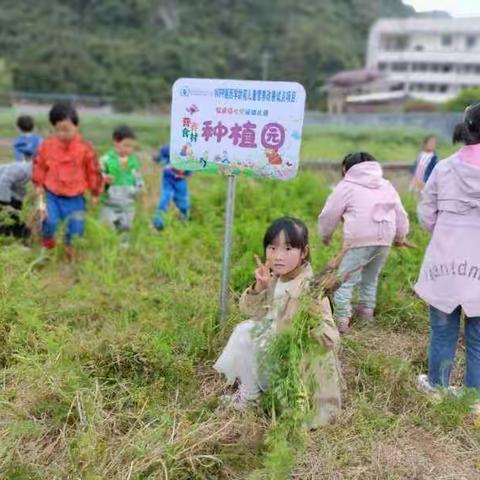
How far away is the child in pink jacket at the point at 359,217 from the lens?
373 centimetres

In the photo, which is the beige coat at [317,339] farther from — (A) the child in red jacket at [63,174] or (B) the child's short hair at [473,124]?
(A) the child in red jacket at [63,174]

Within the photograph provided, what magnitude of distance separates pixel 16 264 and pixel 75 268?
0.75 meters

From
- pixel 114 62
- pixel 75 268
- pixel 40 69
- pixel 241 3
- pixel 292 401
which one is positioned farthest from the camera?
pixel 241 3

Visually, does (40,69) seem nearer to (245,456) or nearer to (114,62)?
(114,62)

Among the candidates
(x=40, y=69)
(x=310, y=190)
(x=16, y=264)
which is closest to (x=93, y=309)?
(x=16, y=264)

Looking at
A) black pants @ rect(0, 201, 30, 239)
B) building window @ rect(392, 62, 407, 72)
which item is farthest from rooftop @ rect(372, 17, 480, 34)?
black pants @ rect(0, 201, 30, 239)

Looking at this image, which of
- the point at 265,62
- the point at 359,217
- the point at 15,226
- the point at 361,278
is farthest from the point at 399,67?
the point at 359,217

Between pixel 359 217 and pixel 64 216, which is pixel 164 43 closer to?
pixel 64 216

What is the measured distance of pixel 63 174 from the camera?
5.14m

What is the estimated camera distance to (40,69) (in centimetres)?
3669

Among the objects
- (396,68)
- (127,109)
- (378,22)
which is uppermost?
(378,22)

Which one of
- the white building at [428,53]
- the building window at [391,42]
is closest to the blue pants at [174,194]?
the white building at [428,53]

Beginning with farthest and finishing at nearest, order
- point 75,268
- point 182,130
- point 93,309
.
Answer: point 75,268, point 93,309, point 182,130

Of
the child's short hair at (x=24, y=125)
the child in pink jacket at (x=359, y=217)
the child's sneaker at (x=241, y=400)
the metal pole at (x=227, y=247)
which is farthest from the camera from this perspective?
the child's short hair at (x=24, y=125)
